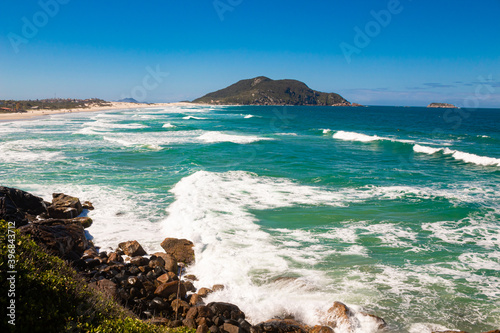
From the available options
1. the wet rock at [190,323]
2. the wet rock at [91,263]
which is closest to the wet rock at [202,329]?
the wet rock at [190,323]

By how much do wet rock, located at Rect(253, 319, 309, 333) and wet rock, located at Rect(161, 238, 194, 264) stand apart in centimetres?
425

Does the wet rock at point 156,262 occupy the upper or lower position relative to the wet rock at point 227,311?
upper

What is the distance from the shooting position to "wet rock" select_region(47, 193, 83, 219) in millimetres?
13438

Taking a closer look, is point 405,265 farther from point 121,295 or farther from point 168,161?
point 168,161

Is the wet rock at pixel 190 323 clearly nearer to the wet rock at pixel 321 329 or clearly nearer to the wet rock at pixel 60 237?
the wet rock at pixel 321 329

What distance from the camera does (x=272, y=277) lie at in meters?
9.85

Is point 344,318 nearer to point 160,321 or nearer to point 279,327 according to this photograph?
point 279,327

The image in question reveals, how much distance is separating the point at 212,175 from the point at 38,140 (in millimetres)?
25469

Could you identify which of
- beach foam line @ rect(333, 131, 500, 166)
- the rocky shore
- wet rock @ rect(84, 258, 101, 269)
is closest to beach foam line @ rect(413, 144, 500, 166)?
beach foam line @ rect(333, 131, 500, 166)

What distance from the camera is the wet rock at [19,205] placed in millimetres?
10961

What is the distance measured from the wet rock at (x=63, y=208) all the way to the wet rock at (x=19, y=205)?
1.45 ft

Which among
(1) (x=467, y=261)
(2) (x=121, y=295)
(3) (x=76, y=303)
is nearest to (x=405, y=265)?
(1) (x=467, y=261)

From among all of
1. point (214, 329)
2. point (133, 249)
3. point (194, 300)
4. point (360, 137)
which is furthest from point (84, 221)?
point (360, 137)

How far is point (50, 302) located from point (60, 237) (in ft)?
16.8
